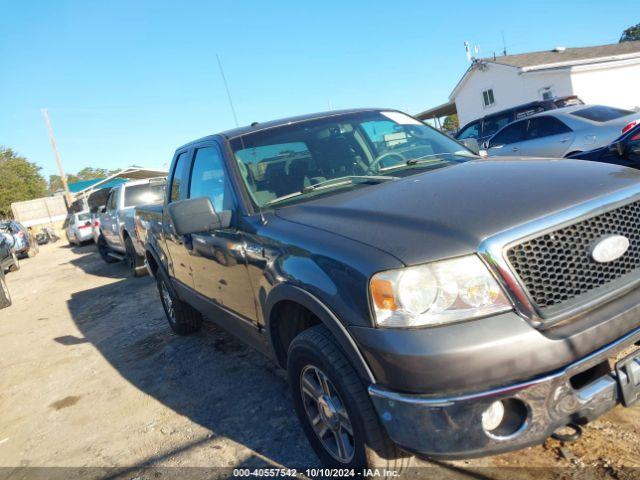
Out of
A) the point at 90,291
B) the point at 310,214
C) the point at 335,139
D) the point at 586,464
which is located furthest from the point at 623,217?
the point at 90,291

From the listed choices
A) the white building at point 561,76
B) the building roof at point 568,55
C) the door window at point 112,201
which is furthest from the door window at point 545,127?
the building roof at point 568,55

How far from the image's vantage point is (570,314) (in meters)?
1.89

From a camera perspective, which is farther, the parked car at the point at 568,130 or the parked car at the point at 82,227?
the parked car at the point at 82,227

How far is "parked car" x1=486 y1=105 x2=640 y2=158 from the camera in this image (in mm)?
8016

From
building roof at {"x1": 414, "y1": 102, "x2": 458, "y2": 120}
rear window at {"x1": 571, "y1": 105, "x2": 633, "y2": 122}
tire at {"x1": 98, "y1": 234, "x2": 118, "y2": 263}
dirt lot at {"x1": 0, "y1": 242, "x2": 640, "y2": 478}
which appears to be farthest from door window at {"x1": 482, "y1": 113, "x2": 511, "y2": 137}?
building roof at {"x1": 414, "y1": 102, "x2": 458, "y2": 120}

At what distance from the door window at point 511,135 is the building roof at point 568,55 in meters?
15.8

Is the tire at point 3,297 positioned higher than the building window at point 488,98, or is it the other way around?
the building window at point 488,98

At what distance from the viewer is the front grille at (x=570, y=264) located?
74.9 inches

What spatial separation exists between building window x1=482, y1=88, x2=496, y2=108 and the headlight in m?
27.1

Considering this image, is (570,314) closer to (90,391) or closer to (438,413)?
(438,413)

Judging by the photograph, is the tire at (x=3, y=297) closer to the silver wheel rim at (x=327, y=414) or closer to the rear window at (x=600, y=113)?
the silver wheel rim at (x=327, y=414)

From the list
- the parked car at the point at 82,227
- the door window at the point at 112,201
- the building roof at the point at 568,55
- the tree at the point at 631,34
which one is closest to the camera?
the door window at the point at 112,201

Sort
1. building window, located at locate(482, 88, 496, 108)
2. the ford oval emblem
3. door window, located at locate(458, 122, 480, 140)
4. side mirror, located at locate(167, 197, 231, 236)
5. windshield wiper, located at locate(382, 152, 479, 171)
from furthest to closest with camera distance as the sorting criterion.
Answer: building window, located at locate(482, 88, 496, 108), door window, located at locate(458, 122, 480, 140), windshield wiper, located at locate(382, 152, 479, 171), side mirror, located at locate(167, 197, 231, 236), the ford oval emblem

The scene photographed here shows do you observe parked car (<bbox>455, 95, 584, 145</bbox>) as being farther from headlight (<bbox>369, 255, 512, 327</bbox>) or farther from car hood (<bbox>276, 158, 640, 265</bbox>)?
headlight (<bbox>369, 255, 512, 327</bbox>)
